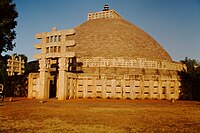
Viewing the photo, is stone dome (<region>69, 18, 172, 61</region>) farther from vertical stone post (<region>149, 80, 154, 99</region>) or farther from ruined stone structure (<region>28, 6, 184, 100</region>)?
vertical stone post (<region>149, 80, 154, 99</region>)

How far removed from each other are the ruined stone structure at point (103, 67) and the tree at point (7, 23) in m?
2.44

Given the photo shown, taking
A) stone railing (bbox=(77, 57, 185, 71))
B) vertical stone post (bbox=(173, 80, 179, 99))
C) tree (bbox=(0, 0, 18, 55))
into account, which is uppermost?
tree (bbox=(0, 0, 18, 55))

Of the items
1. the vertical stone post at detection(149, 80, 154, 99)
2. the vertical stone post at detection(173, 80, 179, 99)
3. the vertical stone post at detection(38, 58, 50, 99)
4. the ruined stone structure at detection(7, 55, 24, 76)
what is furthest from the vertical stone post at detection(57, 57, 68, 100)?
the ruined stone structure at detection(7, 55, 24, 76)

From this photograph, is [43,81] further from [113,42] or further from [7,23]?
[113,42]

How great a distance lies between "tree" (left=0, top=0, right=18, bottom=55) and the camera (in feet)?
59.5

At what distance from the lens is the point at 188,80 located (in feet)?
75.9

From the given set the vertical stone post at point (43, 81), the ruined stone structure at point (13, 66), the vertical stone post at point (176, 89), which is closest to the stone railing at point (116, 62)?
the vertical stone post at point (176, 89)

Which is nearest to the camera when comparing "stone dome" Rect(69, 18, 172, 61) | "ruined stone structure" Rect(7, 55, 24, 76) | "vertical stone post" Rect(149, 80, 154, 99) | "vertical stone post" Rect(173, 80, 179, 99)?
"vertical stone post" Rect(149, 80, 154, 99)

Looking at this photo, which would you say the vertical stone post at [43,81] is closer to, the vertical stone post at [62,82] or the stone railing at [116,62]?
the vertical stone post at [62,82]

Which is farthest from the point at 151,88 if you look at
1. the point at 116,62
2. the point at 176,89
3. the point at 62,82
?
the point at 62,82

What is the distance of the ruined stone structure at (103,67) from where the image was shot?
19.8 meters

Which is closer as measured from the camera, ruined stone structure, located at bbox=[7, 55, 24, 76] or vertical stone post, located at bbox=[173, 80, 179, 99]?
vertical stone post, located at bbox=[173, 80, 179, 99]

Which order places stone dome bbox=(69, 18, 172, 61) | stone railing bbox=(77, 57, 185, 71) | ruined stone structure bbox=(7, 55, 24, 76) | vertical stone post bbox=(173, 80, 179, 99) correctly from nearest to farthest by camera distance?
vertical stone post bbox=(173, 80, 179, 99) → stone railing bbox=(77, 57, 185, 71) → stone dome bbox=(69, 18, 172, 61) → ruined stone structure bbox=(7, 55, 24, 76)

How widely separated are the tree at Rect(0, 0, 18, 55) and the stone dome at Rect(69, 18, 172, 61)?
33.0ft
